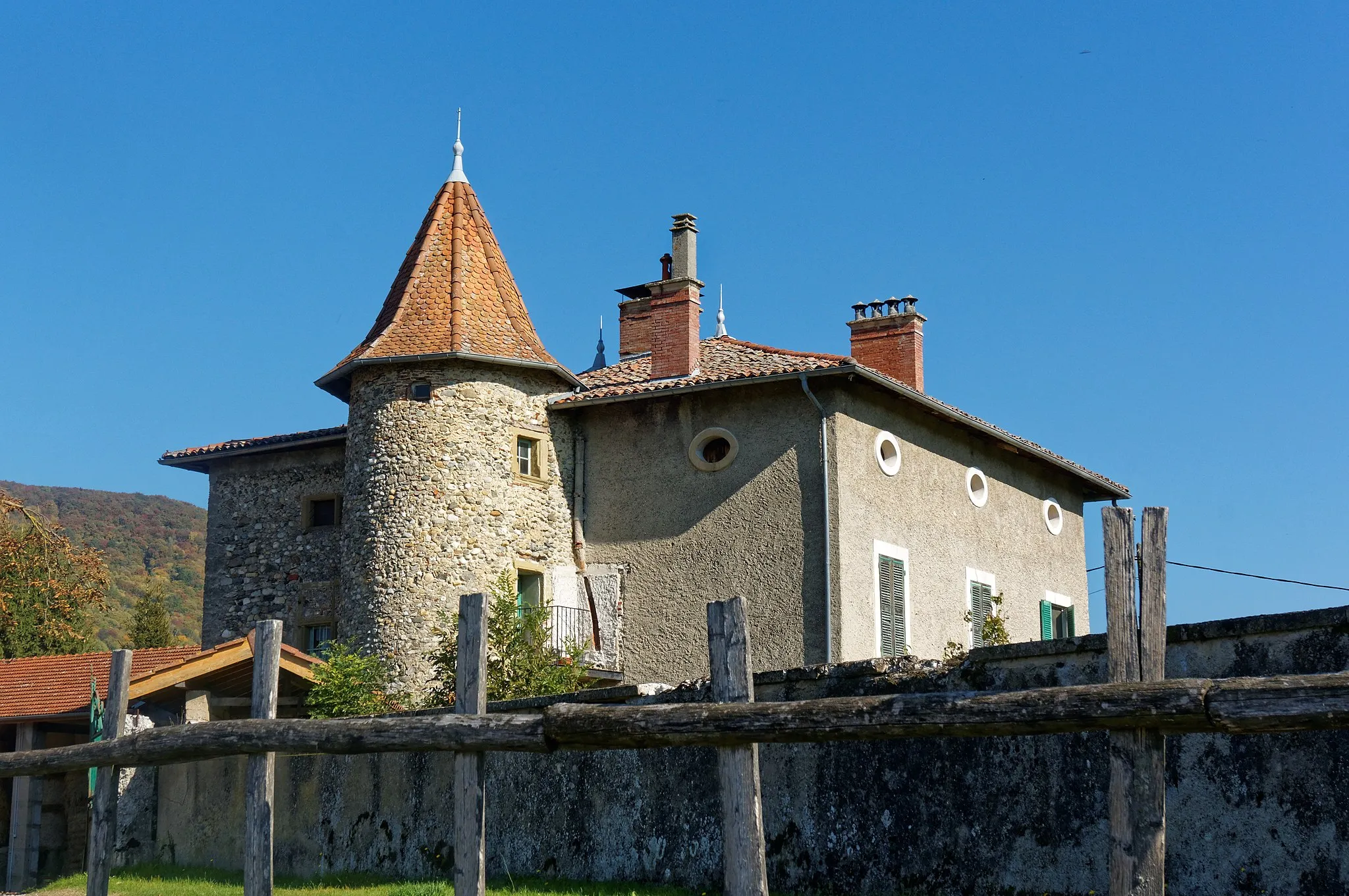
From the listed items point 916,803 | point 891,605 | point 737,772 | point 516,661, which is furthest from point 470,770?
point 891,605

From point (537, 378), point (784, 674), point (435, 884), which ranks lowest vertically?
point (435, 884)

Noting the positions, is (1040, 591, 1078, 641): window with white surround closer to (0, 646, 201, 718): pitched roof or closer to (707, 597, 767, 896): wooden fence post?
(0, 646, 201, 718): pitched roof

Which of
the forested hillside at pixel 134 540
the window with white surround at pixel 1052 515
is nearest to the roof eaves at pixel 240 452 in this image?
the window with white surround at pixel 1052 515

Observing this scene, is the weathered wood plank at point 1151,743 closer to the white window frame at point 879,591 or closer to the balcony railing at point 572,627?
the white window frame at point 879,591

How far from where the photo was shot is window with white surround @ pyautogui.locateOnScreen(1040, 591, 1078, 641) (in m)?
25.9

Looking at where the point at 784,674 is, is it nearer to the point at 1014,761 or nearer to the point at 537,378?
the point at 1014,761

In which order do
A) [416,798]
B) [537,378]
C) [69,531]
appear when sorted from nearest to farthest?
1. [416,798]
2. [537,378]
3. [69,531]

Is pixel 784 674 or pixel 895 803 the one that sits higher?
pixel 784 674

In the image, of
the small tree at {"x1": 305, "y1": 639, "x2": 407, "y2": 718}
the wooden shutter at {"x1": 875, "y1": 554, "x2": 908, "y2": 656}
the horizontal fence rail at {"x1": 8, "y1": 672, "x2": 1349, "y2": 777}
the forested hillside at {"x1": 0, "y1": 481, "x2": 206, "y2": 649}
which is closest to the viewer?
the horizontal fence rail at {"x1": 8, "y1": 672, "x2": 1349, "y2": 777}

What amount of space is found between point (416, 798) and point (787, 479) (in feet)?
29.4

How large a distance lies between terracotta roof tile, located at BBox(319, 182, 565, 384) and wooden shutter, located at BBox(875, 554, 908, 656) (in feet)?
19.3

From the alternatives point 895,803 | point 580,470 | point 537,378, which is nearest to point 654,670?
point 580,470

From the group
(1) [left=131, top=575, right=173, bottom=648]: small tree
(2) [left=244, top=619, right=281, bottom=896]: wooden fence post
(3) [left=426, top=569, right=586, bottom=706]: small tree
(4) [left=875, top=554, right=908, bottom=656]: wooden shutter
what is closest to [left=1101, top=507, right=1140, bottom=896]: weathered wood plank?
(2) [left=244, top=619, right=281, bottom=896]: wooden fence post

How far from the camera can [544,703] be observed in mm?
13445
